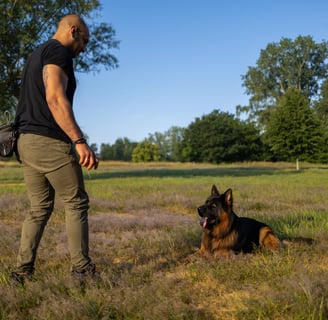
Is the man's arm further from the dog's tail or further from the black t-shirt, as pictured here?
the dog's tail

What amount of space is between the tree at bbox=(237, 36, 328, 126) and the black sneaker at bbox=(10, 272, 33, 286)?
54.8m

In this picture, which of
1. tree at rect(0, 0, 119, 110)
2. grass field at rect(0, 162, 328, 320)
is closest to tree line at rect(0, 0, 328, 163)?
tree at rect(0, 0, 119, 110)

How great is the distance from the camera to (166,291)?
10.8 ft

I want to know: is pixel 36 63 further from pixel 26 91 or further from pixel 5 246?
pixel 5 246

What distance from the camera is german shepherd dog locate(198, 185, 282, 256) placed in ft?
15.1

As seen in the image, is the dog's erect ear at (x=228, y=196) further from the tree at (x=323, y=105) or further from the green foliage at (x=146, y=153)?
the green foliage at (x=146, y=153)

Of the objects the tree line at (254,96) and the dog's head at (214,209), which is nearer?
the dog's head at (214,209)

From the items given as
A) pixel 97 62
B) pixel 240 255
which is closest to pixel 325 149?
pixel 97 62

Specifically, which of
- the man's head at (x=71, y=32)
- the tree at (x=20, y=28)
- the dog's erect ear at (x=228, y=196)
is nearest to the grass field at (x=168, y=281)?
the dog's erect ear at (x=228, y=196)

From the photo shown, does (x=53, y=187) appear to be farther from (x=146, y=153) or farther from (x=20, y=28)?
(x=146, y=153)

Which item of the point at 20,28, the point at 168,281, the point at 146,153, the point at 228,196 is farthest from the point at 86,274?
the point at 146,153

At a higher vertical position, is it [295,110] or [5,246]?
[295,110]

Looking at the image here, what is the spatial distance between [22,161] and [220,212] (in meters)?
2.37

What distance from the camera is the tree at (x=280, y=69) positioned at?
184ft
